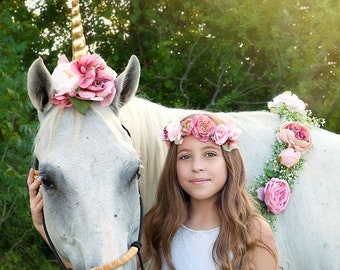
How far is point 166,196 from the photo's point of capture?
3.03m

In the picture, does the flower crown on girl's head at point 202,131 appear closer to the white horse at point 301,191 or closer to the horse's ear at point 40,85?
the white horse at point 301,191

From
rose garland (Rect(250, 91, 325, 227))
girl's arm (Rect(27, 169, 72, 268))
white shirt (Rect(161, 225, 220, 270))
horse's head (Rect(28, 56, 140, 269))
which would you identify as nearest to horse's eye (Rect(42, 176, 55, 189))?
horse's head (Rect(28, 56, 140, 269))

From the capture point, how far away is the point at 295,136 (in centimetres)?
333

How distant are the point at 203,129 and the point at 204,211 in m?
0.46

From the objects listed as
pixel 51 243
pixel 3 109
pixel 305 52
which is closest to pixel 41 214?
pixel 51 243

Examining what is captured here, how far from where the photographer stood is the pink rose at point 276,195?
3.16 meters

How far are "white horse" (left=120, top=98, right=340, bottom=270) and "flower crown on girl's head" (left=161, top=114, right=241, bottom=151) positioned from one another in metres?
0.23

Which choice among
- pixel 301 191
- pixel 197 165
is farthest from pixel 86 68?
pixel 301 191

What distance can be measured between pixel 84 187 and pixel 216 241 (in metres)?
0.85

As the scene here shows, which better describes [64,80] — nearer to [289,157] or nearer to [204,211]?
[204,211]

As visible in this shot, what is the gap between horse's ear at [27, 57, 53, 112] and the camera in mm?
2600

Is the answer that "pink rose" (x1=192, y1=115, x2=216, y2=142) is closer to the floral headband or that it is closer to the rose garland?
the floral headband

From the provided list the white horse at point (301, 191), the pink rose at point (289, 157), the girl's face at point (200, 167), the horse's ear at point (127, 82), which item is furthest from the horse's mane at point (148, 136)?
the pink rose at point (289, 157)

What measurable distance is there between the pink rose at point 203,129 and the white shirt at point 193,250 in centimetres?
49
